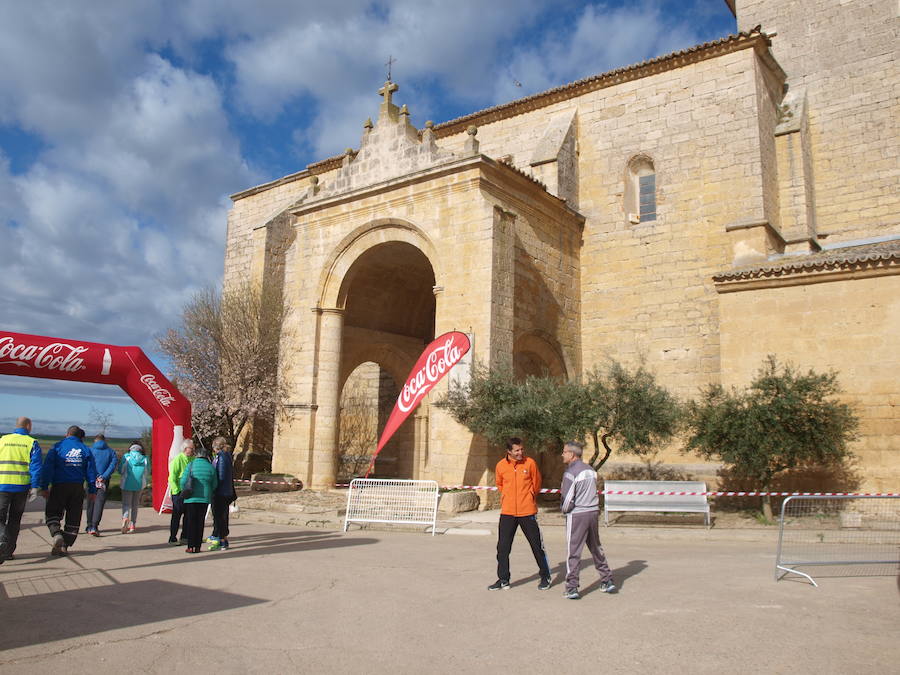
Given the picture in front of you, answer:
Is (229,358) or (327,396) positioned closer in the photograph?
(327,396)

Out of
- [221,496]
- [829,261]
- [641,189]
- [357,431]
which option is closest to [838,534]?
[829,261]

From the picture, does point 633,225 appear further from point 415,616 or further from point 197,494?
point 415,616

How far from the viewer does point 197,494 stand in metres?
8.51

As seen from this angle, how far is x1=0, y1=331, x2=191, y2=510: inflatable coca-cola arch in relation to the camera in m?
9.38

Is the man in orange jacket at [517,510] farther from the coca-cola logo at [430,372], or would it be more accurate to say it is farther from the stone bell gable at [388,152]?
the stone bell gable at [388,152]

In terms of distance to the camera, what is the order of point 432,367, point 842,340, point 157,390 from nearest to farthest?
1. point 157,390
2. point 432,367
3. point 842,340

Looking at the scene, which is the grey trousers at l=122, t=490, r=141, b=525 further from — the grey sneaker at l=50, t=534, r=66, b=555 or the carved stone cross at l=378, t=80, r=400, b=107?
the carved stone cross at l=378, t=80, r=400, b=107

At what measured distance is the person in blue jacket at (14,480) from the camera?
7715mm

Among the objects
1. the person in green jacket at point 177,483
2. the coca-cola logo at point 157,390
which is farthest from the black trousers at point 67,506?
the coca-cola logo at point 157,390

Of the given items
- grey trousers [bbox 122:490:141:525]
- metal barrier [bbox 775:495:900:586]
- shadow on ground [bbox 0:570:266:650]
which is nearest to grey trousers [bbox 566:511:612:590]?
metal barrier [bbox 775:495:900:586]

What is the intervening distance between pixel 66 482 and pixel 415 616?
5.58 metres

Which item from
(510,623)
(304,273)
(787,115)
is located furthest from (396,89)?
(510,623)

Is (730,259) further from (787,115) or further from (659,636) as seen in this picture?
(659,636)

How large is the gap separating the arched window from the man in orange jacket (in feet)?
40.6
